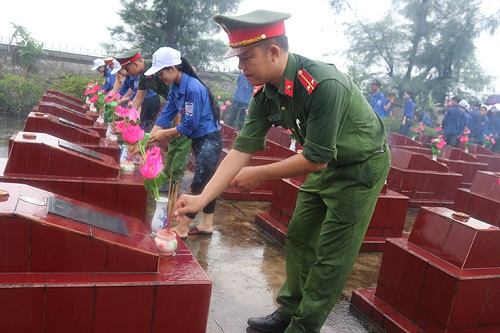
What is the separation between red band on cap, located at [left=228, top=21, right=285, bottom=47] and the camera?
6.43ft

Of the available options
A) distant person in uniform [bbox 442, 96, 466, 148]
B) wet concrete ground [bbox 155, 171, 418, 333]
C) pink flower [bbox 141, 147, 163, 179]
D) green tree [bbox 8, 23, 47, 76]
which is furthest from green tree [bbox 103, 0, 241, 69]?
pink flower [bbox 141, 147, 163, 179]

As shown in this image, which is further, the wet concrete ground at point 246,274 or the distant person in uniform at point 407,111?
the distant person in uniform at point 407,111

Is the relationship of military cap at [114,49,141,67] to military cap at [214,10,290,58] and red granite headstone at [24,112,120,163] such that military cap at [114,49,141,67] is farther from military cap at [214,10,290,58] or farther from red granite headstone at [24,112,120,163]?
military cap at [214,10,290,58]

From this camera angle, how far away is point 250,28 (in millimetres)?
1956

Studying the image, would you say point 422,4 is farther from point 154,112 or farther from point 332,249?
point 332,249

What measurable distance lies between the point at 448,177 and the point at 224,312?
521 centimetres

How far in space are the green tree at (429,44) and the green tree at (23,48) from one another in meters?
14.0

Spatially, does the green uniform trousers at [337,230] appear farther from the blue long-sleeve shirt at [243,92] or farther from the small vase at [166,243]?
the blue long-sleeve shirt at [243,92]

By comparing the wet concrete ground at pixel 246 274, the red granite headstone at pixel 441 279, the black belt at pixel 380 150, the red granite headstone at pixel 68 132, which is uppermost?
the black belt at pixel 380 150

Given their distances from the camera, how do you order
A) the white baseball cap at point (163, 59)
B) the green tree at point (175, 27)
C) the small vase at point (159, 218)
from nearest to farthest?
the small vase at point (159, 218) → the white baseball cap at point (163, 59) → the green tree at point (175, 27)

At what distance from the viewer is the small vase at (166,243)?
95.7 inches

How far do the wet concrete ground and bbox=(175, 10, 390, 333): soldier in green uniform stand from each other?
0.25m

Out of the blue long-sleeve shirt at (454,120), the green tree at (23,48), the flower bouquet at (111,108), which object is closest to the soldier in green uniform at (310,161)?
the flower bouquet at (111,108)

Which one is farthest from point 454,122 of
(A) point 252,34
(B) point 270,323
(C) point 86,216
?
(C) point 86,216
